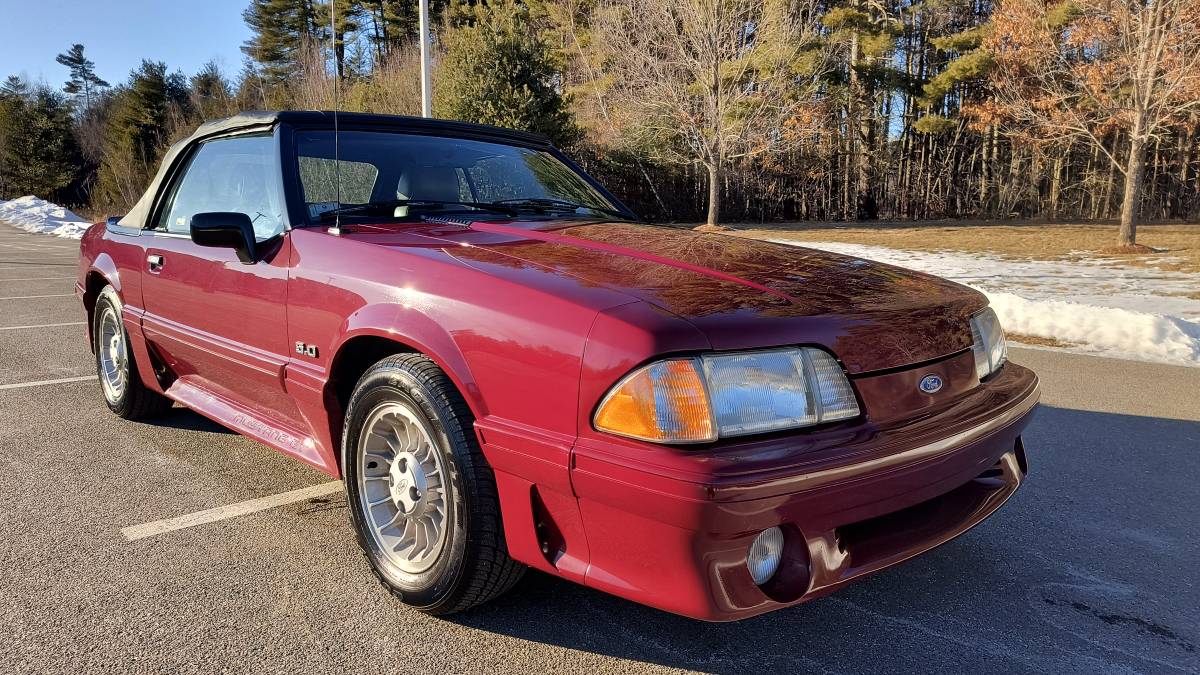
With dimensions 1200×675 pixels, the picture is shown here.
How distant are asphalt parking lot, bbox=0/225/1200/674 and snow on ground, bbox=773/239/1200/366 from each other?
11.0ft

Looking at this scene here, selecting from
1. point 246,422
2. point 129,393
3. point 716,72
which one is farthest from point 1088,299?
point 716,72

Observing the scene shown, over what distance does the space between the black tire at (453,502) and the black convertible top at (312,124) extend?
4.36 ft

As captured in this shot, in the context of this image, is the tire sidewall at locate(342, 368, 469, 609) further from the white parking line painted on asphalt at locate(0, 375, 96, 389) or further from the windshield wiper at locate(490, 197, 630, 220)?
the white parking line painted on asphalt at locate(0, 375, 96, 389)

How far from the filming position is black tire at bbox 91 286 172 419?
3.90 metres

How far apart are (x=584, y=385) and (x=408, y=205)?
1.56 metres

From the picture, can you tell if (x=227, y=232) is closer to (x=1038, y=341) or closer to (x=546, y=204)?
(x=546, y=204)

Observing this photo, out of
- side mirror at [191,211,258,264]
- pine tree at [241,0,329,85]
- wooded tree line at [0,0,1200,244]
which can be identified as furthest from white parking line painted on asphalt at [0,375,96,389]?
pine tree at [241,0,329,85]

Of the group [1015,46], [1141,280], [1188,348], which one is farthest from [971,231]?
[1188,348]

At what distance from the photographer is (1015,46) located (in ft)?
70.3

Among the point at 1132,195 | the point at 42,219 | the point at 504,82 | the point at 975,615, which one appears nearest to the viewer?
the point at 975,615

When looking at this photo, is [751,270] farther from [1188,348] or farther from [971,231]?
[971,231]

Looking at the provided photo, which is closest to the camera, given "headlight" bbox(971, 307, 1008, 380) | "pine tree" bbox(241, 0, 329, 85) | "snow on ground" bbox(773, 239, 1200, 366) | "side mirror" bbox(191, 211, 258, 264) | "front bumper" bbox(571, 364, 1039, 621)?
"front bumper" bbox(571, 364, 1039, 621)

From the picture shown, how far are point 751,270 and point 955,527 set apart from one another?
905 millimetres

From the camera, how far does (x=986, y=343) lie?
2.40 metres
